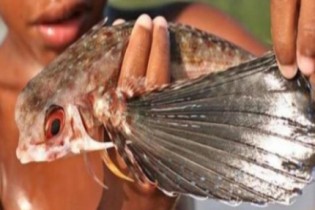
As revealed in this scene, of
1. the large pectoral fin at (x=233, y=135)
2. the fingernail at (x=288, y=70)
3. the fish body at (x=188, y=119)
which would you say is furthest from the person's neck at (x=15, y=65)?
the fingernail at (x=288, y=70)

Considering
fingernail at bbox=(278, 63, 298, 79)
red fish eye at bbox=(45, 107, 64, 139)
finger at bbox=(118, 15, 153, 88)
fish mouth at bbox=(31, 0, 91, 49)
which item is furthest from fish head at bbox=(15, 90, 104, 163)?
fingernail at bbox=(278, 63, 298, 79)

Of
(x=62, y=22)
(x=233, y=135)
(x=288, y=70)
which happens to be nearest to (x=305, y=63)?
(x=288, y=70)

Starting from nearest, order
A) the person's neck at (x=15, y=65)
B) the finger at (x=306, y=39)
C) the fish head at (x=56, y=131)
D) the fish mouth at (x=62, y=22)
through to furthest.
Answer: the finger at (x=306, y=39) → the fish head at (x=56, y=131) → the fish mouth at (x=62, y=22) → the person's neck at (x=15, y=65)

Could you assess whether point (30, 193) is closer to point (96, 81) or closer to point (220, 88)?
point (96, 81)

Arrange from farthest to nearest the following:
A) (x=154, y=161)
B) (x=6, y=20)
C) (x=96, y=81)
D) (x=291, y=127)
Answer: (x=6, y=20) → (x=96, y=81) → (x=154, y=161) → (x=291, y=127)

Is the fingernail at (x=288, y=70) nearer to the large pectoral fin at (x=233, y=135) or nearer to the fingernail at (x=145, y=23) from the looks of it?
the large pectoral fin at (x=233, y=135)

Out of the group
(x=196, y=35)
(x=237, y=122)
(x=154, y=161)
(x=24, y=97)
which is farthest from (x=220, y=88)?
(x=24, y=97)

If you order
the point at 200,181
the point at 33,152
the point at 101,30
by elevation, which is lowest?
the point at 200,181
